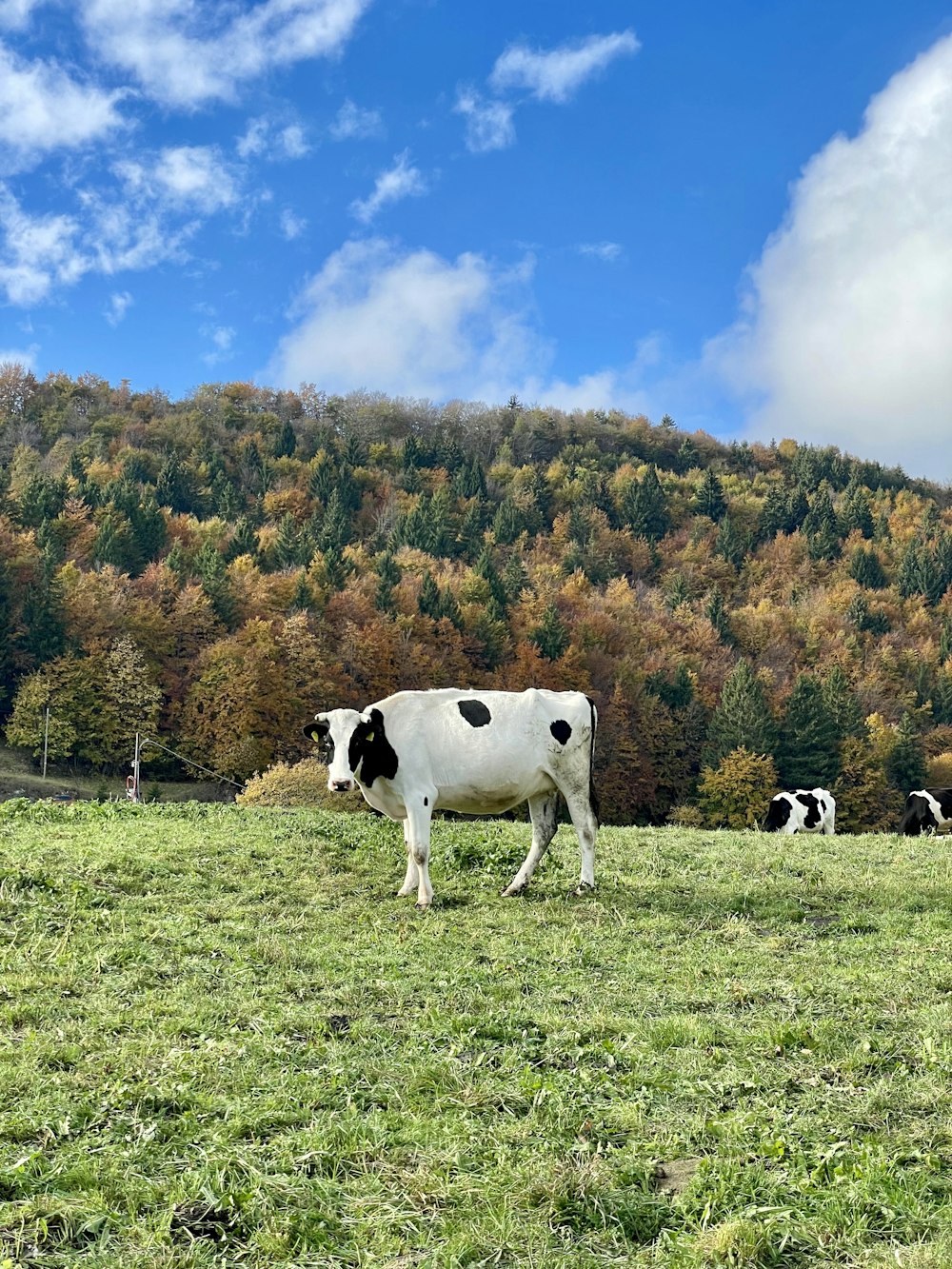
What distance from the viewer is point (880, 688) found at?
108125mm

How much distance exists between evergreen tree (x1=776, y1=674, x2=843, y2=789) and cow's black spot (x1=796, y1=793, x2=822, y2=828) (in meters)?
59.3

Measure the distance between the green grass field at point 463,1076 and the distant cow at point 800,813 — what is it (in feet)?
65.4

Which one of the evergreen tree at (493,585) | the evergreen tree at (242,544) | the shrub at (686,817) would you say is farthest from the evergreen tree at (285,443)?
the shrub at (686,817)

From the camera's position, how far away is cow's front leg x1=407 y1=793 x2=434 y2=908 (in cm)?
1163

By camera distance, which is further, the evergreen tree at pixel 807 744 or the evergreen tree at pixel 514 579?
the evergreen tree at pixel 514 579

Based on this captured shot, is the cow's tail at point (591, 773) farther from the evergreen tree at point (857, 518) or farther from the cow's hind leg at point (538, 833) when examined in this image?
the evergreen tree at point (857, 518)

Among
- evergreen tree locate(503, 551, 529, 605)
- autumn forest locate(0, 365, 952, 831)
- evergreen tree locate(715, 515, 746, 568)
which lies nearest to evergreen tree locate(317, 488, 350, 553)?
autumn forest locate(0, 365, 952, 831)

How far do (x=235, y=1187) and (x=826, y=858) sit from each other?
1254 centimetres

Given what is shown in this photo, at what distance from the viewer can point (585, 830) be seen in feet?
42.0

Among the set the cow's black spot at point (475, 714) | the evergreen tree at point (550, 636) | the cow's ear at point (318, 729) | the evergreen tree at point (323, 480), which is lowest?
the cow's ear at point (318, 729)

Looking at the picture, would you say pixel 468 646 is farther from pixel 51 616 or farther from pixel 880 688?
pixel 880 688

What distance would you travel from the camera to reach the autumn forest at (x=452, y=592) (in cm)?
8194

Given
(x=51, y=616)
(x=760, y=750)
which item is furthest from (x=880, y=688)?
(x=51, y=616)

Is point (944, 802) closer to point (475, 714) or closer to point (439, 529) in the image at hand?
point (475, 714)
